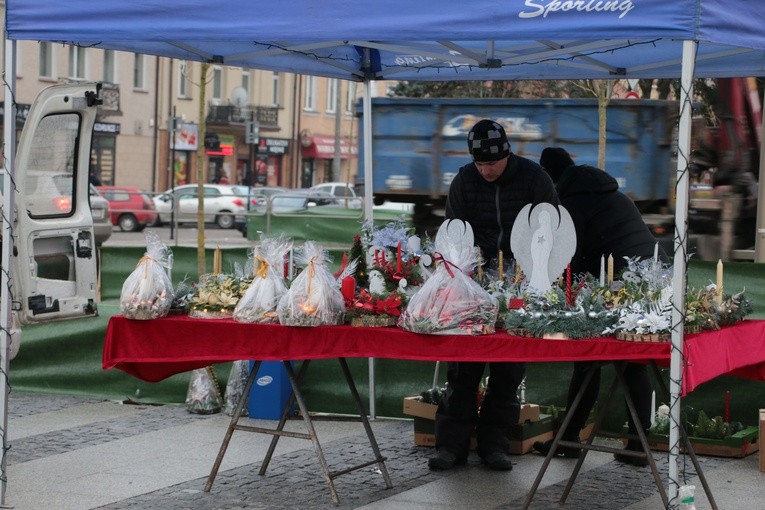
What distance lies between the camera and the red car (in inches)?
1121

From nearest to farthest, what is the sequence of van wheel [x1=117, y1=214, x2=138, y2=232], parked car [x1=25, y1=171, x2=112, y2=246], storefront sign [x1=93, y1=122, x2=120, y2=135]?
parked car [x1=25, y1=171, x2=112, y2=246], van wheel [x1=117, y1=214, x2=138, y2=232], storefront sign [x1=93, y1=122, x2=120, y2=135]

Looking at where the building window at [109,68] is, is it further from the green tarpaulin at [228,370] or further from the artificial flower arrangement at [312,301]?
the artificial flower arrangement at [312,301]

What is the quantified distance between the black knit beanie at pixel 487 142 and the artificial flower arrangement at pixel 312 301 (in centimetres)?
113

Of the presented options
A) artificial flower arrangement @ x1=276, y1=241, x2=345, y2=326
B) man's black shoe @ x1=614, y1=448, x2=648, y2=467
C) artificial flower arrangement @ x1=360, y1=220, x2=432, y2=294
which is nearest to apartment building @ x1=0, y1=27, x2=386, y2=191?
man's black shoe @ x1=614, y1=448, x2=648, y2=467

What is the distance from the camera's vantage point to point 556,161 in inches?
284

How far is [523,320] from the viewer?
18.3 feet

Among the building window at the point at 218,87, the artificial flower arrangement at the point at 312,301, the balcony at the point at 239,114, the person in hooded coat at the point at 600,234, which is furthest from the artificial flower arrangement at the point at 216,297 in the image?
the building window at the point at 218,87

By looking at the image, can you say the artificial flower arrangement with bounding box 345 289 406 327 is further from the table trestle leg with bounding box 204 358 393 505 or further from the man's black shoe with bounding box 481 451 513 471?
the man's black shoe with bounding box 481 451 513 471

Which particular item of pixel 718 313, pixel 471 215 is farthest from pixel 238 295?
pixel 718 313

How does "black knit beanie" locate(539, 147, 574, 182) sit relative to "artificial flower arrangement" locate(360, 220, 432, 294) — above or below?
above

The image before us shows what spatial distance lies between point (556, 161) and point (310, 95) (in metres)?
46.2

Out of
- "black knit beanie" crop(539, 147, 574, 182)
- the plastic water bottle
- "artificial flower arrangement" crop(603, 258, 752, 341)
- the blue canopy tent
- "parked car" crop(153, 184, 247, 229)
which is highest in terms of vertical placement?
the blue canopy tent

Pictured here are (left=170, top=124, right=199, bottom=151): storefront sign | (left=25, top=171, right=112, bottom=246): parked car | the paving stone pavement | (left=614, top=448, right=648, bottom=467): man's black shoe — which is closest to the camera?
the paving stone pavement

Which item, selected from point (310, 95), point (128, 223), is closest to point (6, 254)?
point (128, 223)
